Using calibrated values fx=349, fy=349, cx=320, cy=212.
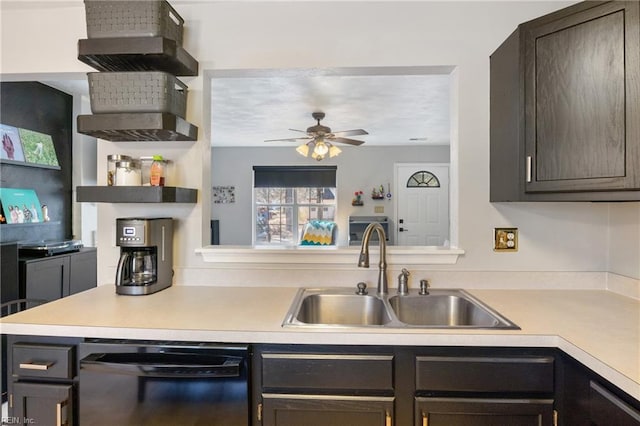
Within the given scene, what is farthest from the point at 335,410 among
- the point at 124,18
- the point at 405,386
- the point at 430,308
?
the point at 124,18

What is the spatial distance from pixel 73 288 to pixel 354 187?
4.47 meters

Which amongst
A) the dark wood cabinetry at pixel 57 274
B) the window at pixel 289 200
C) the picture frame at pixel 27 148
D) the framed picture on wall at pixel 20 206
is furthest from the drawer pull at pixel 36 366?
the window at pixel 289 200

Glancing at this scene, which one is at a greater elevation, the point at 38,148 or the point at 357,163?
the point at 357,163

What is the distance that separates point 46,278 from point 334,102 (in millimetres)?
3016

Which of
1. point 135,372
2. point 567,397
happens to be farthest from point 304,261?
point 567,397

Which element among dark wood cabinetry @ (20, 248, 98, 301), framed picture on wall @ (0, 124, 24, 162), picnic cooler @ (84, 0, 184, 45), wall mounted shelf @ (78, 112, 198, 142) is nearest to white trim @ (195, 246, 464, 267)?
wall mounted shelf @ (78, 112, 198, 142)

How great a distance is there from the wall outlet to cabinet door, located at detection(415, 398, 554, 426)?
0.79 meters

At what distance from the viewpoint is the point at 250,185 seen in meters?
6.52

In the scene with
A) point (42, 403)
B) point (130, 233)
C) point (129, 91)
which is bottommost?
point (42, 403)

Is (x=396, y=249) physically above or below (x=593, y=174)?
below

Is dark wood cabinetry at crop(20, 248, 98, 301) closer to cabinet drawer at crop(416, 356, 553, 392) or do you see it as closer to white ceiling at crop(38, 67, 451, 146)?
white ceiling at crop(38, 67, 451, 146)

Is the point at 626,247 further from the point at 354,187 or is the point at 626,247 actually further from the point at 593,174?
the point at 354,187

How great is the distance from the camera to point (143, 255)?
167cm

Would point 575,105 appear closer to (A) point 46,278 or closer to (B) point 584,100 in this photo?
(B) point 584,100
